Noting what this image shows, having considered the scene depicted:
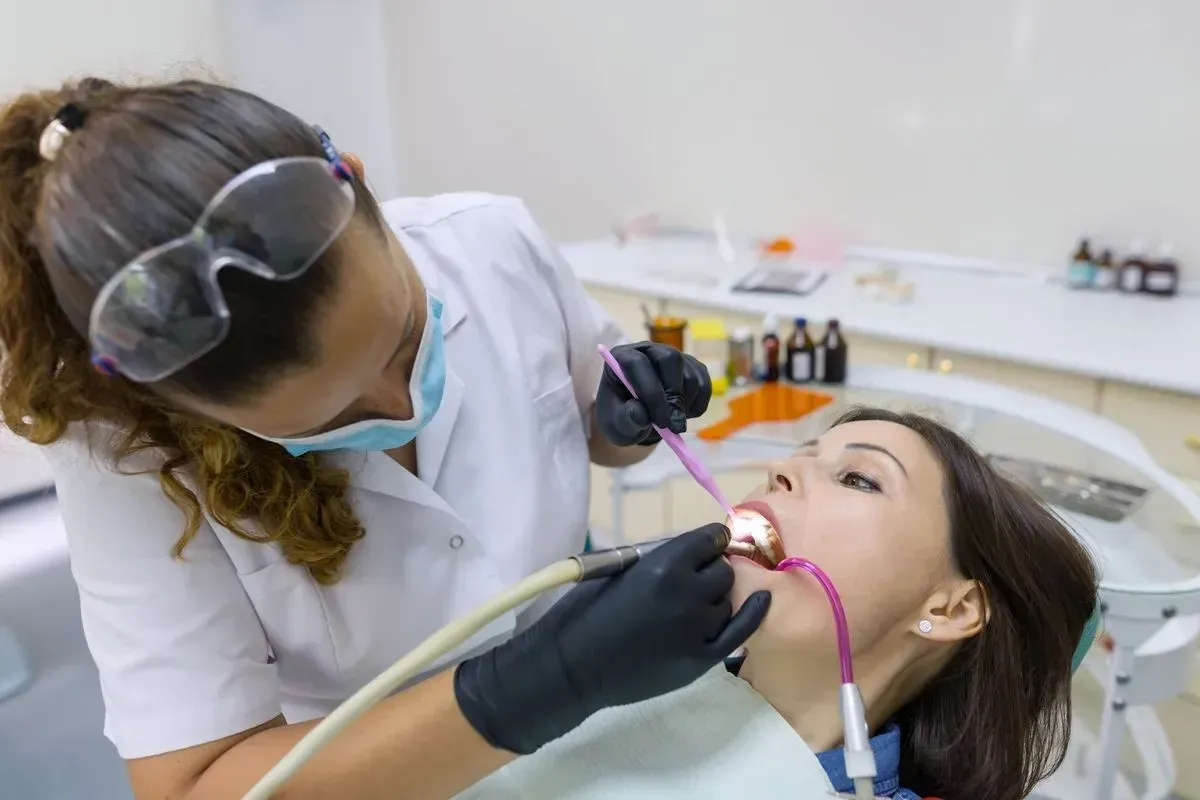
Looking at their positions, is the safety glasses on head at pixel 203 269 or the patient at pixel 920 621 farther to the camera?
the patient at pixel 920 621

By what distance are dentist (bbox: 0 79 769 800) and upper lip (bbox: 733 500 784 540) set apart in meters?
0.14

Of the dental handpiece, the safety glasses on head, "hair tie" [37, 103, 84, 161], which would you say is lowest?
the dental handpiece

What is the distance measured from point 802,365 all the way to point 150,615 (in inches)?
53.1

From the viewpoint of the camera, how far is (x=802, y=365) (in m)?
1.91

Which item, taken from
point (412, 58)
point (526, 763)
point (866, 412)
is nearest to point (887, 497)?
point (866, 412)

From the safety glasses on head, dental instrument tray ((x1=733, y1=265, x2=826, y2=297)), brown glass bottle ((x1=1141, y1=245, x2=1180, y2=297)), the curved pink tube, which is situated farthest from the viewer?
dental instrument tray ((x1=733, y1=265, x2=826, y2=297))

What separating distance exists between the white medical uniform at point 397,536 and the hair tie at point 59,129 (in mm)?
264

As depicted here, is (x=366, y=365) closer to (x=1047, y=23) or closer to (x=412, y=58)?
(x=1047, y=23)

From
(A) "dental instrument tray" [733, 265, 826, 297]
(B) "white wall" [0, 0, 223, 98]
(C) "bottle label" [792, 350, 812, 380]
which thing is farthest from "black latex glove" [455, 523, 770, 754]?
(B) "white wall" [0, 0, 223, 98]

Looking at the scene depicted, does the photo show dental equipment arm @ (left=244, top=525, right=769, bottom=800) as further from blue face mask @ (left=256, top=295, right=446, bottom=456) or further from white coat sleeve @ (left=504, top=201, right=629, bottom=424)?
white coat sleeve @ (left=504, top=201, right=629, bottom=424)

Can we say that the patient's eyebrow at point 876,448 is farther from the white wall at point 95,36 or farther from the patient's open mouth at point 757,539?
the white wall at point 95,36

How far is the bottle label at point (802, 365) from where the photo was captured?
1.90m

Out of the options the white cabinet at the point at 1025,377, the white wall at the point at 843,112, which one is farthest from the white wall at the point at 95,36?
the white cabinet at the point at 1025,377

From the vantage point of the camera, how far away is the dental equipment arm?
0.81 meters
